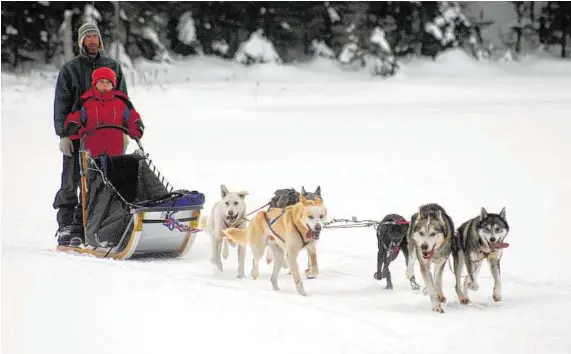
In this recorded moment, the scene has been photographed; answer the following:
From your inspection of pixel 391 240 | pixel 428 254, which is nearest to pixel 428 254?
pixel 428 254

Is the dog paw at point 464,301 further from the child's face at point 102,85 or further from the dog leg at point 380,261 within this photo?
the child's face at point 102,85

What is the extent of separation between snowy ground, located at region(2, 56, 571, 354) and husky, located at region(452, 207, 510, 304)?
0.14 meters

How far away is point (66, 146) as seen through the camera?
6754 mm

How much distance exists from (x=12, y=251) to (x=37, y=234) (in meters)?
1.52

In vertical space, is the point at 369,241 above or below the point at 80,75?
below

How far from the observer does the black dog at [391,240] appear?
5570 millimetres

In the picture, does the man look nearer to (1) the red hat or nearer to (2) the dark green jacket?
(2) the dark green jacket

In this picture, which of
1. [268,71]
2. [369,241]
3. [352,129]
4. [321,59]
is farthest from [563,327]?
[321,59]

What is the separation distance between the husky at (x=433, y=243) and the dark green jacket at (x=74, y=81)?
10.2ft

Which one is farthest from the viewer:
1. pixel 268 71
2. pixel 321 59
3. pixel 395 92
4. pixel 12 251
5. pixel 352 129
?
pixel 321 59

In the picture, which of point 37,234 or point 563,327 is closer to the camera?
point 563,327

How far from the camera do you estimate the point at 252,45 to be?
24438 millimetres

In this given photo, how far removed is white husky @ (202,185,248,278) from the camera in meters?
6.01

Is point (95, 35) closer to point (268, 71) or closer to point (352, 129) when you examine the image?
point (352, 129)
